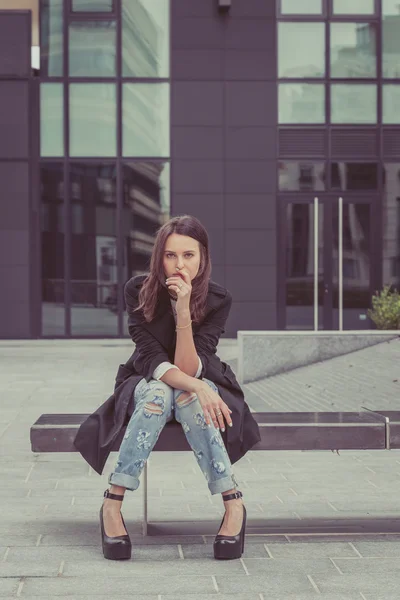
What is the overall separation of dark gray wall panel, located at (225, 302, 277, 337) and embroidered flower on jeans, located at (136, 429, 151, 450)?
741 inches

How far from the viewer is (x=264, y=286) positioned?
23.8 meters

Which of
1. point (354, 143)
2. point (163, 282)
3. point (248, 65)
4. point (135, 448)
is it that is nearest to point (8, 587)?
point (135, 448)

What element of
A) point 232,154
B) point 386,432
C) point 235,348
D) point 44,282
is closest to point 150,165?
point 232,154

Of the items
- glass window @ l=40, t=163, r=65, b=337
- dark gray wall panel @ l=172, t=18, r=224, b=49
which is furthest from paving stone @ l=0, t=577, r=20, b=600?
dark gray wall panel @ l=172, t=18, r=224, b=49

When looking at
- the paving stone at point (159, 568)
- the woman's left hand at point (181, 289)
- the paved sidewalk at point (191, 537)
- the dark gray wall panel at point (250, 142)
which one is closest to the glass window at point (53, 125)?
the dark gray wall panel at point (250, 142)

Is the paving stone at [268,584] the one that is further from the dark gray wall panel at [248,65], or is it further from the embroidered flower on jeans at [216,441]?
the dark gray wall panel at [248,65]

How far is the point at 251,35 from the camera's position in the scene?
23938mm

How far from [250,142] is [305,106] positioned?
145 centimetres

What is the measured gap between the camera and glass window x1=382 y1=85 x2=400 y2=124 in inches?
938

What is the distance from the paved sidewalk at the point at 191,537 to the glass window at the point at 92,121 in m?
13.4

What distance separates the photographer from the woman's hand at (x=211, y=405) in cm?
491

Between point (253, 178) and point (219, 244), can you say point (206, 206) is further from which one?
point (253, 178)

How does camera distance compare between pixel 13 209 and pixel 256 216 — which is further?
pixel 256 216

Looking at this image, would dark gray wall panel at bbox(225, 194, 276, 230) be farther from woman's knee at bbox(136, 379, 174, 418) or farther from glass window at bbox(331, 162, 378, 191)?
woman's knee at bbox(136, 379, 174, 418)
